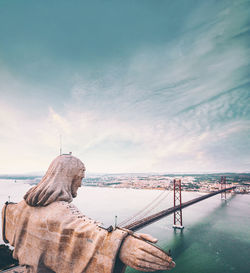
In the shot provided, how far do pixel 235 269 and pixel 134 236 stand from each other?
37.9 feet

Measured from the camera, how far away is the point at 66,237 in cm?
124

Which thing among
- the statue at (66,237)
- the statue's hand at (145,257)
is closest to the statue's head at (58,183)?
the statue at (66,237)

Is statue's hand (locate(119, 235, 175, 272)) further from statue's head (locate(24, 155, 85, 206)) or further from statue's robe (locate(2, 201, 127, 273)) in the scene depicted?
statue's head (locate(24, 155, 85, 206))

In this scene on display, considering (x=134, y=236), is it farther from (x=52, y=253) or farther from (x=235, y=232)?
(x=235, y=232)

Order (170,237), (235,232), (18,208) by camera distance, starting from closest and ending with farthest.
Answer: (18,208) < (170,237) < (235,232)

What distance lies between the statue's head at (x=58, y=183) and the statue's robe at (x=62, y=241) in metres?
0.06

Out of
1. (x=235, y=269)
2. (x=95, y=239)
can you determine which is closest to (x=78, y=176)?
(x=95, y=239)

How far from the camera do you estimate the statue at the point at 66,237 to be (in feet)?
3.61

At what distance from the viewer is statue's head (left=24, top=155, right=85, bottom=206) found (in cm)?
149

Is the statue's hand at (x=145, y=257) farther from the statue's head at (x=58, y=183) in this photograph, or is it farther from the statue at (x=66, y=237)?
the statue's head at (x=58, y=183)

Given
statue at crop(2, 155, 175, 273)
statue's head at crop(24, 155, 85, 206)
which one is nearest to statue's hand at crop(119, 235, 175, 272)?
statue at crop(2, 155, 175, 273)

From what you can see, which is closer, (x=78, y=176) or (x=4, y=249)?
(x=78, y=176)

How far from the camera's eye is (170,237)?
1375 centimetres

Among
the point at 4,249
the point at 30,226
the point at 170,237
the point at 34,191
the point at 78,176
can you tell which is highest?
the point at 78,176
